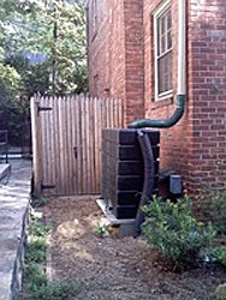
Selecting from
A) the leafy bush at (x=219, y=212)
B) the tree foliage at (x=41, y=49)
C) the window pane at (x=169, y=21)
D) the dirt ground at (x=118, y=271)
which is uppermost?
the tree foliage at (x=41, y=49)

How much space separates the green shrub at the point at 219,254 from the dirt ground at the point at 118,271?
0.08 metres

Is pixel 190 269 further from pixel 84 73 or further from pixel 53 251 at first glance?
pixel 84 73

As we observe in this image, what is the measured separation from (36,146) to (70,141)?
71cm

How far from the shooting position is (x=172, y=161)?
6.79 meters

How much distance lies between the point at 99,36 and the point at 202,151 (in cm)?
855

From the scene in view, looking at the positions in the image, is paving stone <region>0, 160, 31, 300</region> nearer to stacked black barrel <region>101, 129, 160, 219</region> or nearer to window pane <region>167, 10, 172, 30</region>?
stacked black barrel <region>101, 129, 160, 219</region>

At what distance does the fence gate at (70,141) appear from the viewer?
9.22 metres

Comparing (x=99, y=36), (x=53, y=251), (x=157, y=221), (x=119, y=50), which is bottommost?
(x=53, y=251)

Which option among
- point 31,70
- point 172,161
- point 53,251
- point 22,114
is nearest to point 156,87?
point 172,161

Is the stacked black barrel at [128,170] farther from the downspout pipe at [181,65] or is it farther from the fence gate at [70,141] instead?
the fence gate at [70,141]

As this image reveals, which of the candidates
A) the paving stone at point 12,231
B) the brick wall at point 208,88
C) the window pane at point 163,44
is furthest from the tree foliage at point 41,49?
the brick wall at point 208,88

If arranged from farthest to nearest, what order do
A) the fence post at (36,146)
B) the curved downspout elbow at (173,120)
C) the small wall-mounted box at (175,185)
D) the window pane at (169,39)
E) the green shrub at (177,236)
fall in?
1. the fence post at (36,146)
2. the window pane at (169,39)
3. the small wall-mounted box at (175,185)
4. the curved downspout elbow at (173,120)
5. the green shrub at (177,236)

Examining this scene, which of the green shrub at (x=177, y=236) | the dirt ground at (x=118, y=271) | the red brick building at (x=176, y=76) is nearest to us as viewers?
the dirt ground at (x=118, y=271)

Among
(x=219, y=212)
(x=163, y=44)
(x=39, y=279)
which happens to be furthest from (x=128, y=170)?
(x=163, y=44)
